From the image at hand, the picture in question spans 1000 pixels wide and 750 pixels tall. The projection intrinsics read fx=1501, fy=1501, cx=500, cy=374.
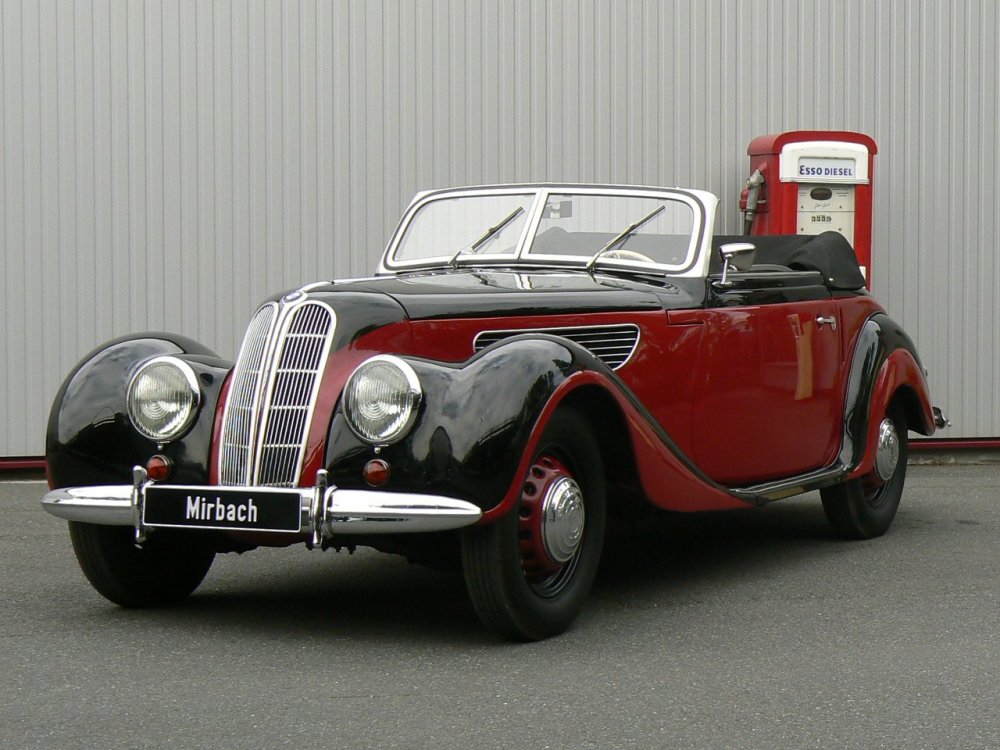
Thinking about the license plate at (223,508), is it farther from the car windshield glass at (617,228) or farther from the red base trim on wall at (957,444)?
the red base trim on wall at (957,444)

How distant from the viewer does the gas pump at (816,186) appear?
9.73m

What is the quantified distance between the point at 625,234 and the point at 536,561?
2076 millimetres

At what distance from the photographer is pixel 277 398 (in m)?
4.92

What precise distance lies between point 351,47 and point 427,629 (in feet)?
19.3

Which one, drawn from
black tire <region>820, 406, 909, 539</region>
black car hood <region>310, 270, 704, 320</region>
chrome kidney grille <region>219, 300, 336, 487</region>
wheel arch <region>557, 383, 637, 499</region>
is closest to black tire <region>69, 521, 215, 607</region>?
chrome kidney grille <region>219, 300, 336, 487</region>

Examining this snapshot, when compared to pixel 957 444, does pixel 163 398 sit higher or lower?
higher

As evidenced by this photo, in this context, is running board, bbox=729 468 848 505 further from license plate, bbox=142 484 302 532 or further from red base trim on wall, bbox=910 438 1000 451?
red base trim on wall, bbox=910 438 1000 451

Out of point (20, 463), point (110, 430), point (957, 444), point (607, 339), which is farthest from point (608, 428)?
point (957, 444)

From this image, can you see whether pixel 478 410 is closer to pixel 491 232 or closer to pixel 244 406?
pixel 244 406

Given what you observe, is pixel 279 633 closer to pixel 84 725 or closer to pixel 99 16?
pixel 84 725

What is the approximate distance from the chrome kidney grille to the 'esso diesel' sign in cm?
548

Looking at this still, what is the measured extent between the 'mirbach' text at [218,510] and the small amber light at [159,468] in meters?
0.23

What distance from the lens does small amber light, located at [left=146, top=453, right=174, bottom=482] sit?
499cm

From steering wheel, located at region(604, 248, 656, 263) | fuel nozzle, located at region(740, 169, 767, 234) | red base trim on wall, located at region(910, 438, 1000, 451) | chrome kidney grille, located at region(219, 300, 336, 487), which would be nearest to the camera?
chrome kidney grille, located at region(219, 300, 336, 487)
